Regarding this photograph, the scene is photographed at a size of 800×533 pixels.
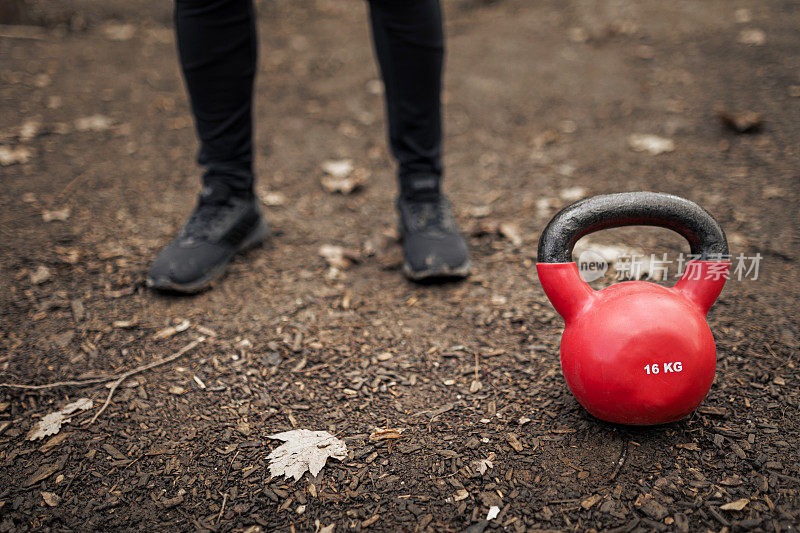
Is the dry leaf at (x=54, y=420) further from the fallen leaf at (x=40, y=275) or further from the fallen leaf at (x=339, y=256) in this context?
the fallen leaf at (x=339, y=256)

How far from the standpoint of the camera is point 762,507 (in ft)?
4.11

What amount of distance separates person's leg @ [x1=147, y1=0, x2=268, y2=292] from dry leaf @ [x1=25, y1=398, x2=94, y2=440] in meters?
0.52

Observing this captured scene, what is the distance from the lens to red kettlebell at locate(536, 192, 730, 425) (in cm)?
128

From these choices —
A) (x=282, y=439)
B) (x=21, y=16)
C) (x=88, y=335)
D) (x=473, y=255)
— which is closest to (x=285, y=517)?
(x=282, y=439)

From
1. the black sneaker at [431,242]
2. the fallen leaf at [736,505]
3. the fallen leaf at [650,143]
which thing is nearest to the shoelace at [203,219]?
the black sneaker at [431,242]

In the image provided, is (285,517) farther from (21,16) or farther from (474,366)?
(21,16)

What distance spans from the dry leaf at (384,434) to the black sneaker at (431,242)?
0.69m

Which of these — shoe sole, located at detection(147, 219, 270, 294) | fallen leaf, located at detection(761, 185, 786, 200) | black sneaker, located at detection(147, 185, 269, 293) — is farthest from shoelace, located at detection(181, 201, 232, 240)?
fallen leaf, located at detection(761, 185, 786, 200)

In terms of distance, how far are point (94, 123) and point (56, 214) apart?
1115mm

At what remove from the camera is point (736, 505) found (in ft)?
4.14

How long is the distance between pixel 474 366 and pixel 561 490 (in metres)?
0.49

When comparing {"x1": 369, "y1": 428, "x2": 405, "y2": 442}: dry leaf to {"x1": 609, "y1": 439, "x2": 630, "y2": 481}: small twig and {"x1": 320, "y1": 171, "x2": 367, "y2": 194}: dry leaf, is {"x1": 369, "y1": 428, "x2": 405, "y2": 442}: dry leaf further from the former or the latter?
{"x1": 320, "y1": 171, "x2": 367, "y2": 194}: dry leaf

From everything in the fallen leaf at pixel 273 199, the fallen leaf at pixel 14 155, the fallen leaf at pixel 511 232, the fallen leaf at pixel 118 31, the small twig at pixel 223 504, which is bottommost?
the fallen leaf at pixel 273 199

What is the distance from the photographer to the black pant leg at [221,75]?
1885 millimetres
